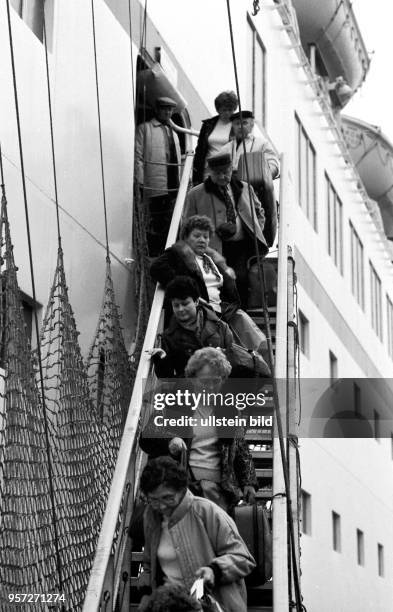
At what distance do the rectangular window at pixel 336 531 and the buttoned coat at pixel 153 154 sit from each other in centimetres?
820

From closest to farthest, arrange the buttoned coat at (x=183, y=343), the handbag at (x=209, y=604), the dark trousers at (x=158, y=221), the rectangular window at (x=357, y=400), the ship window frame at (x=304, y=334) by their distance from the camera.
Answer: the handbag at (x=209, y=604), the buttoned coat at (x=183, y=343), the dark trousers at (x=158, y=221), the ship window frame at (x=304, y=334), the rectangular window at (x=357, y=400)

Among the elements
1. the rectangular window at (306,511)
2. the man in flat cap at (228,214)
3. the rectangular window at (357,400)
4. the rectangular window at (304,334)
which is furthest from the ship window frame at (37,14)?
the rectangular window at (357,400)

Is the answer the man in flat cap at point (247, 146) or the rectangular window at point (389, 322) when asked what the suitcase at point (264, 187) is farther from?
the rectangular window at point (389, 322)

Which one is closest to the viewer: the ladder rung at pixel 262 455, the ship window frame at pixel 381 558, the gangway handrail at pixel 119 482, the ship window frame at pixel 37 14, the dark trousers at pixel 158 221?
the gangway handrail at pixel 119 482

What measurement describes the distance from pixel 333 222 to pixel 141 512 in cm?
1641

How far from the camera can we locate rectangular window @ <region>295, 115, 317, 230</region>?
65.4ft

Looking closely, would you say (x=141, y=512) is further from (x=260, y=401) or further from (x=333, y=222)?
(x=333, y=222)

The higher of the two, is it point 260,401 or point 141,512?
point 260,401

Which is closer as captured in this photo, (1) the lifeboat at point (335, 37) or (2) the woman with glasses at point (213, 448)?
(2) the woman with glasses at point (213, 448)

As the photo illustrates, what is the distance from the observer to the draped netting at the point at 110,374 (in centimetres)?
973

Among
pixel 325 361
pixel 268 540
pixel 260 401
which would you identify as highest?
pixel 325 361

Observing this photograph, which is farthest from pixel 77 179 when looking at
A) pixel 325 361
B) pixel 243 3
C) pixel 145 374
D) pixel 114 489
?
pixel 325 361

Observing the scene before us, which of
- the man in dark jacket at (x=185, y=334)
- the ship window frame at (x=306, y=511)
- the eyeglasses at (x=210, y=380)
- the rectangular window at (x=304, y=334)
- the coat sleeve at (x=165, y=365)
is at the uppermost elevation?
the rectangular window at (x=304, y=334)

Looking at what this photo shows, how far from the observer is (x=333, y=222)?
2278cm
